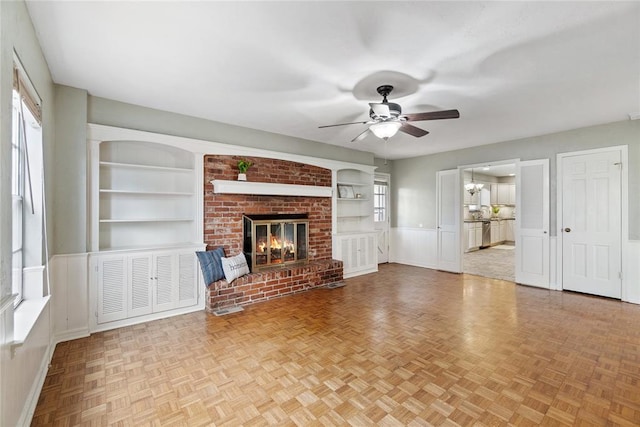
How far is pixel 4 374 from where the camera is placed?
57.2 inches

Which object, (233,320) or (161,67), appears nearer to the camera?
(161,67)

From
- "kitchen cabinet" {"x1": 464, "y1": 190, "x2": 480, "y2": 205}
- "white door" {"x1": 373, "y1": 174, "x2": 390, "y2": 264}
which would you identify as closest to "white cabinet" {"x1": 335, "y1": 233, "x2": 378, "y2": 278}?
"white door" {"x1": 373, "y1": 174, "x2": 390, "y2": 264}

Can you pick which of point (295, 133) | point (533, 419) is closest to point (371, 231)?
point (295, 133)

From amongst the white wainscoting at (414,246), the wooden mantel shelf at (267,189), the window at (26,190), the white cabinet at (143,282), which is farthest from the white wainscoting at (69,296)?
the white wainscoting at (414,246)

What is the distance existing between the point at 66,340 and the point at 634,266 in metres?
7.05

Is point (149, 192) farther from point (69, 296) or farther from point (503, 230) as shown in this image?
point (503, 230)

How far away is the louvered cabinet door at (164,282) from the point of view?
3578 mm

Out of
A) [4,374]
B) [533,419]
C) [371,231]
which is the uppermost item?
[371,231]

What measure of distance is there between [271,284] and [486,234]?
8268 mm

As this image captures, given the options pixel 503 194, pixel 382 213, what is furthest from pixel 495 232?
pixel 382 213

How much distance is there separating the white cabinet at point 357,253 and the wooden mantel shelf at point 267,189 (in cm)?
101

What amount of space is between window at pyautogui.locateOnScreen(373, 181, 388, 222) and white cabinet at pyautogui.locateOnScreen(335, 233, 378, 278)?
1134 millimetres

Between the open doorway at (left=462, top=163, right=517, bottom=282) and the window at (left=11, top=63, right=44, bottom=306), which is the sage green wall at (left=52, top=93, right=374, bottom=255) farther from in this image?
the open doorway at (left=462, top=163, right=517, bottom=282)

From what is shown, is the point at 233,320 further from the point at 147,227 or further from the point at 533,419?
the point at 533,419
